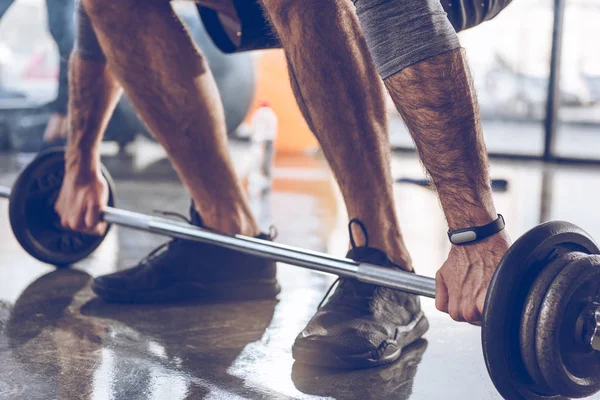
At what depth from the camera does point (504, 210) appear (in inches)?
108

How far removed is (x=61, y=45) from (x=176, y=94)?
2.20 meters

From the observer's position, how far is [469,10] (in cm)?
122

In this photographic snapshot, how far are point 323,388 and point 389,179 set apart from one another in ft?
1.34

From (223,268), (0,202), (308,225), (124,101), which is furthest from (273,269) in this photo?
(124,101)

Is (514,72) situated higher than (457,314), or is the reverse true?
(457,314)

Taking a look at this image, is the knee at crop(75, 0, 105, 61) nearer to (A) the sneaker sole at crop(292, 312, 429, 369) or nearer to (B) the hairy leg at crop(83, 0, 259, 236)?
(B) the hairy leg at crop(83, 0, 259, 236)

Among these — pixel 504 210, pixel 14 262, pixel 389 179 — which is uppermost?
pixel 389 179

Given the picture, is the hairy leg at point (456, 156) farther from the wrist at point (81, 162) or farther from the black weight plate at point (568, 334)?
the wrist at point (81, 162)

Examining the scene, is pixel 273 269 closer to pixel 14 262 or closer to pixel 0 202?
pixel 14 262

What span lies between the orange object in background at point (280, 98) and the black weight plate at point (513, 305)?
3.44 metres

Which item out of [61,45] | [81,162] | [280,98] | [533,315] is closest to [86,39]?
[81,162]

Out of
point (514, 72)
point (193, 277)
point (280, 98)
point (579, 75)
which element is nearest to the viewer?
point (193, 277)

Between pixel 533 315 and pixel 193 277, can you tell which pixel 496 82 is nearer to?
pixel 193 277

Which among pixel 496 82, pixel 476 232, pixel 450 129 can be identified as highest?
Answer: pixel 450 129
